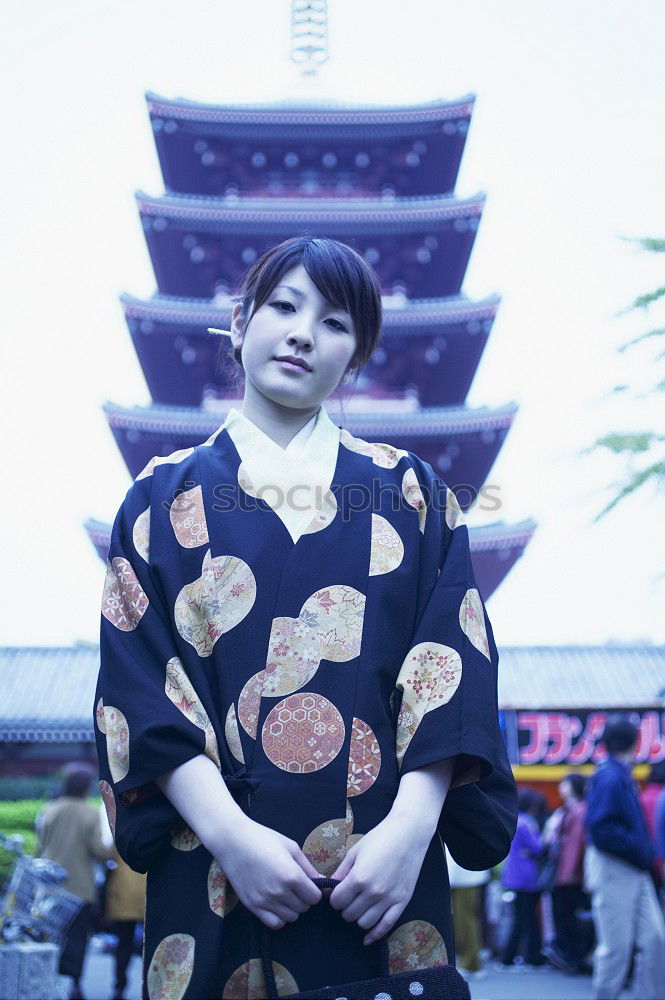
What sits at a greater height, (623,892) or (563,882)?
(623,892)

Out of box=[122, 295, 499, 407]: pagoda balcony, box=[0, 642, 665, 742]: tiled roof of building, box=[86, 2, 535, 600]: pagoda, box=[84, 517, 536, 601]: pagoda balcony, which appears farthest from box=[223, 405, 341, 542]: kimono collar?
box=[0, 642, 665, 742]: tiled roof of building

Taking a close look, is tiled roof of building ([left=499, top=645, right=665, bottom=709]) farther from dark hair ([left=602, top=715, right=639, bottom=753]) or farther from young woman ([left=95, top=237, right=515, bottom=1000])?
young woman ([left=95, top=237, right=515, bottom=1000])

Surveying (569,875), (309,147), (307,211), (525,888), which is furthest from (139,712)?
(309,147)

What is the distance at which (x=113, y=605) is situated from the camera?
1.42 meters

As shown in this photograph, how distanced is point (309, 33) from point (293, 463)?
832 inches

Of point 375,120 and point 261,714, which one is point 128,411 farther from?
point 261,714

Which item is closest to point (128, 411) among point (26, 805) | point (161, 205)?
point (161, 205)

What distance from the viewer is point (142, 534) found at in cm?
147

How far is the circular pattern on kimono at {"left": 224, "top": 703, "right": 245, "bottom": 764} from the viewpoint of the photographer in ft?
4.32

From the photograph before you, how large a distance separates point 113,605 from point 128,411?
13108 mm

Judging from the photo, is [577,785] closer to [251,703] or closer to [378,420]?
[251,703]

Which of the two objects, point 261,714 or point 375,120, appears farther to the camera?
point 375,120

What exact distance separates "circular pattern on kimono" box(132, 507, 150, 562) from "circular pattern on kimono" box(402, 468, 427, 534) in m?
0.41

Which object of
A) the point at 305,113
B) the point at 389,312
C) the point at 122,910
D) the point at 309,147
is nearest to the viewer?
the point at 122,910
